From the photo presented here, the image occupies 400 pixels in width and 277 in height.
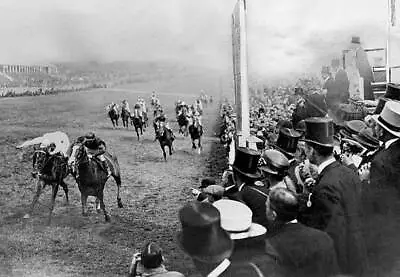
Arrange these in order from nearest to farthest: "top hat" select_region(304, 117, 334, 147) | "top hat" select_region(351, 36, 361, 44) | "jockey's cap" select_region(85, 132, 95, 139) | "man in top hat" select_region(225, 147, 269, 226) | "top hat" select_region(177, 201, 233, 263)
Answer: "top hat" select_region(177, 201, 233, 263), "man in top hat" select_region(225, 147, 269, 226), "top hat" select_region(304, 117, 334, 147), "jockey's cap" select_region(85, 132, 95, 139), "top hat" select_region(351, 36, 361, 44)

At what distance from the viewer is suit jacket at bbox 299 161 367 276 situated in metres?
3.32

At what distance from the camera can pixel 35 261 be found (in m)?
3.75

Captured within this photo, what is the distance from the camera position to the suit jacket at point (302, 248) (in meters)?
2.72

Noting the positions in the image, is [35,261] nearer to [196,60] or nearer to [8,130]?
[8,130]

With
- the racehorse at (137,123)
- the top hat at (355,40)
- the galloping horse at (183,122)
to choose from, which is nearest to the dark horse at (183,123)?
the galloping horse at (183,122)

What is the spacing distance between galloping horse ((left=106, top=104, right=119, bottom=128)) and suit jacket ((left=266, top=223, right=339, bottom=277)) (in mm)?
1510

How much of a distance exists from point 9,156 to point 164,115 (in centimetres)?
104

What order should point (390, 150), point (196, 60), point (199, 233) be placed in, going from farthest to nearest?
1. point (196, 60)
2. point (390, 150)
3. point (199, 233)

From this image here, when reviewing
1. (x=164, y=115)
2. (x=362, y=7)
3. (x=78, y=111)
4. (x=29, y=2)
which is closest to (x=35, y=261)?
(x=78, y=111)

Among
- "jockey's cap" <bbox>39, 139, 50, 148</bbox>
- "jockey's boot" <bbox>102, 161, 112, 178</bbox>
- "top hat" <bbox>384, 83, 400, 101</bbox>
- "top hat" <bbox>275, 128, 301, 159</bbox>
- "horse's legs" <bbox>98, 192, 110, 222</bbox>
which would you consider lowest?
"horse's legs" <bbox>98, 192, 110, 222</bbox>

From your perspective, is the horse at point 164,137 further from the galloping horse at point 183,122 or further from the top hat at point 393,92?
the top hat at point 393,92

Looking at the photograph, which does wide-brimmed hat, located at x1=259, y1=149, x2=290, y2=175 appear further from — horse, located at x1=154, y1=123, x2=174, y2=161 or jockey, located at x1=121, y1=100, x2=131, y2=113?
jockey, located at x1=121, y1=100, x2=131, y2=113

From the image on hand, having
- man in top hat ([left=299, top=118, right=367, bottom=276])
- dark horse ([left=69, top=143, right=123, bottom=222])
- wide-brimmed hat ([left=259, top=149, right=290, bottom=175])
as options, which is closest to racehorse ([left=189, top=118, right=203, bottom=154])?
dark horse ([left=69, top=143, right=123, bottom=222])

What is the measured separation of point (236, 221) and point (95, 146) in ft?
4.97
